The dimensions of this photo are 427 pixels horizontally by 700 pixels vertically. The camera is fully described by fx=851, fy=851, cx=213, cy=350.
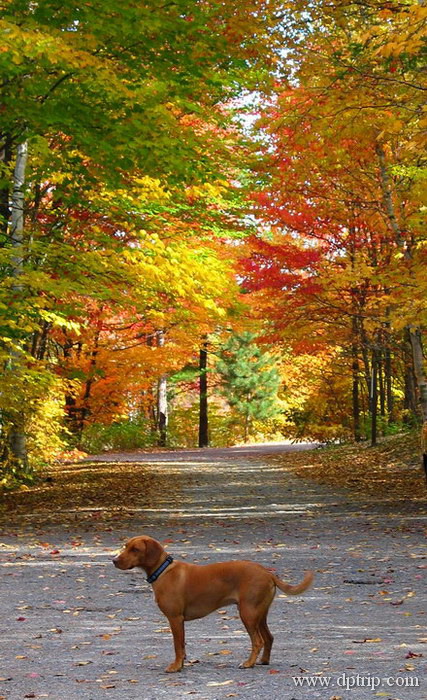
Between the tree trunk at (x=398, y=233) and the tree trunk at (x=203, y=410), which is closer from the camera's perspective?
the tree trunk at (x=398, y=233)

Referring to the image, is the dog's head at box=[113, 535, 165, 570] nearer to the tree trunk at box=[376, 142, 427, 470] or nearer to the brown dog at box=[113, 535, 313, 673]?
the brown dog at box=[113, 535, 313, 673]

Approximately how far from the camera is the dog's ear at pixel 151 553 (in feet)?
16.3

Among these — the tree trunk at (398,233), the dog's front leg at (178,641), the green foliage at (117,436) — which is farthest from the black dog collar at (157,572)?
the green foliage at (117,436)

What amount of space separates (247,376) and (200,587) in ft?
116

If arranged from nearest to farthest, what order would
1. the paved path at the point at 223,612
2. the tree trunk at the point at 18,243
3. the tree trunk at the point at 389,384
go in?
1. the paved path at the point at 223,612
2. the tree trunk at the point at 18,243
3. the tree trunk at the point at 389,384

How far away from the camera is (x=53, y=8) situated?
10133 millimetres

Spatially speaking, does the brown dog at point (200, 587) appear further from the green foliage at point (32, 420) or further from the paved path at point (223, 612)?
the green foliage at point (32, 420)

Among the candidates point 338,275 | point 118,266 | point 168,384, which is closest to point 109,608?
point 118,266

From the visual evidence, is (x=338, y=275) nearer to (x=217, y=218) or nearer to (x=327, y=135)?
(x=217, y=218)

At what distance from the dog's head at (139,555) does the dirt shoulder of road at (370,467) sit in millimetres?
9821

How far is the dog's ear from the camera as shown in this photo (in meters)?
4.96

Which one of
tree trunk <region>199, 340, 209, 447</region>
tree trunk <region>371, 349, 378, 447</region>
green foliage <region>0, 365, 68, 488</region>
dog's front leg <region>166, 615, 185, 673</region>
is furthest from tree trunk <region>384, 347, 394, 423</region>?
dog's front leg <region>166, 615, 185, 673</region>

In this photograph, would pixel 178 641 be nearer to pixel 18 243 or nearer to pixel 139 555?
pixel 139 555

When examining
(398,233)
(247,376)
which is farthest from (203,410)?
(398,233)
